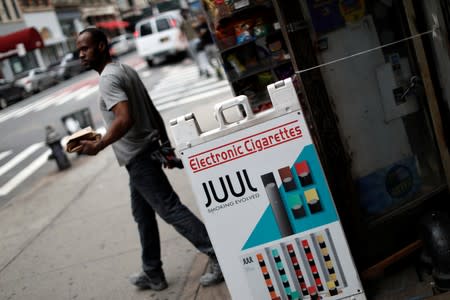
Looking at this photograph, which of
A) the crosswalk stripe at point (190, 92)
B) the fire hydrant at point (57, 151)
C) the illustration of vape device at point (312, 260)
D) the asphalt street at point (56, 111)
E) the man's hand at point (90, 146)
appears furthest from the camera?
the crosswalk stripe at point (190, 92)

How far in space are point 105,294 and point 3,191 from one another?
6.04 meters

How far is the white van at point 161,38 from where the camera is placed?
82.7 ft

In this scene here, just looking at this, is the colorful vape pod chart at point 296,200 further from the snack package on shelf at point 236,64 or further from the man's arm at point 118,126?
the snack package on shelf at point 236,64

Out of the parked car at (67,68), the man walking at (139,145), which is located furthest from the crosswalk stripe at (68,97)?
the man walking at (139,145)

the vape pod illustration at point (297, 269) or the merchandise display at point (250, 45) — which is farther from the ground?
the merchandise display at point (250, 45)

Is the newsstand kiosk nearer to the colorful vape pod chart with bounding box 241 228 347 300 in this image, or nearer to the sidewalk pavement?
the colorful vape pod chart with bounding box 241 228 347 300

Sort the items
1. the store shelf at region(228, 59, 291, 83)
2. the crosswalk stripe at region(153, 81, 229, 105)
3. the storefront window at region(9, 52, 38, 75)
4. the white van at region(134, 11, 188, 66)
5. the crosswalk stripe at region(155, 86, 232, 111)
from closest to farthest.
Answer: the store shelf at region(228, 59, 291, 83), the crosswalk stripe at region(155, 86, 232, 111), the crosswalk stripe at region(153, 81, 229, 105), the white van at region(134, 11, 188, 66), the storefront window at region(9, 52, 38, 75)

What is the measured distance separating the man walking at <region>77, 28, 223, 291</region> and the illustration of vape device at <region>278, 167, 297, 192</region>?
118 centimetres

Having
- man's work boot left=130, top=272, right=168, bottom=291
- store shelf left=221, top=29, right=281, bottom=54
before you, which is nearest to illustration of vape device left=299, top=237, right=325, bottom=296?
man's work boot left=130, top=272, right=168, bottom=291

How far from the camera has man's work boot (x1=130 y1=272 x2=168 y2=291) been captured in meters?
4.34

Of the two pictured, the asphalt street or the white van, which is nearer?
the asphalt street

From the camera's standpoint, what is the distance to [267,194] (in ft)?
9.72

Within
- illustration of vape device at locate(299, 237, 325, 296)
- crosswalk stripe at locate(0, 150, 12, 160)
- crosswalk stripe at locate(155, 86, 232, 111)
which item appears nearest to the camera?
illustration of vape device at locate(299, 237, 325, 296)

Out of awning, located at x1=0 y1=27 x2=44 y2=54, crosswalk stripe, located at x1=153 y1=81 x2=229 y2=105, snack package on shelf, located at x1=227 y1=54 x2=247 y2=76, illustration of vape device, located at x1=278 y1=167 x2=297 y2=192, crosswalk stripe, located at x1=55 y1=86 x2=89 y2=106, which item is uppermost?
awning, located at x1=0 y1=27 x2=44 y2=54
